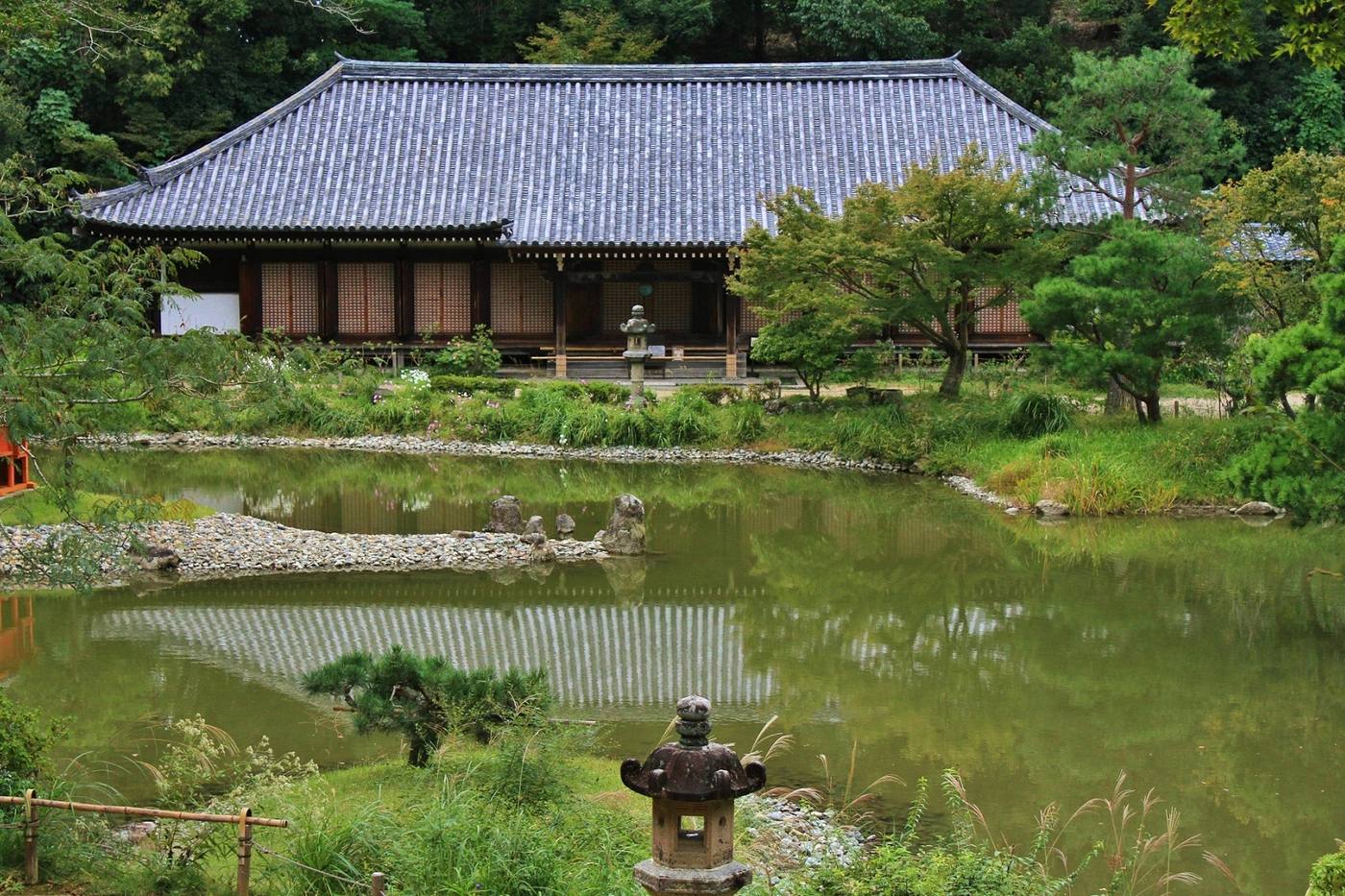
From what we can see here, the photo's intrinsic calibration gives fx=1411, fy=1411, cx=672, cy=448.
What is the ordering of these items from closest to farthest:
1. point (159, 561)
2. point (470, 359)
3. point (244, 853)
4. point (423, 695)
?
point (244, 853) → point (423, 695) → point (159, 561) → point (470, 359)

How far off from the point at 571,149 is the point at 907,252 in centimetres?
1116

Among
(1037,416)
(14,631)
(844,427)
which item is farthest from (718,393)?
(14,631)

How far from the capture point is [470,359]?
25.5m

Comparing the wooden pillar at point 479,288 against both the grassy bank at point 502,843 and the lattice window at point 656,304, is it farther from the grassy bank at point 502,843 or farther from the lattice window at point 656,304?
the grassy bank at point 502,843

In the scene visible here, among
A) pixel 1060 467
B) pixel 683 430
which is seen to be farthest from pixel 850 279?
pixel 1060 467

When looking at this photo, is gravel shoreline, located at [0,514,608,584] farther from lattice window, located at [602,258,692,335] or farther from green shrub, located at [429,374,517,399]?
lattice window, located at [602,258,692,335]

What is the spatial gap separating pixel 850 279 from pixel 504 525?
8222 mm

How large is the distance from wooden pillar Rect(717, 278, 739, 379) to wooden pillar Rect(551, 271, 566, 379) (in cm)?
298

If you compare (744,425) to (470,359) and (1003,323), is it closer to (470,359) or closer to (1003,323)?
(470,359)

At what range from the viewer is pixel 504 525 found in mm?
15414

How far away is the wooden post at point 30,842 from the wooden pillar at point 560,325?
20.0 metres

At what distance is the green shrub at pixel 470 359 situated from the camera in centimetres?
2545

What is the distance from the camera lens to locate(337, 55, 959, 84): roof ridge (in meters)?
30.7

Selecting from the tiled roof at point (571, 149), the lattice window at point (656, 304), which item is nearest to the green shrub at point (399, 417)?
the tiled roof at point (571, 149)
